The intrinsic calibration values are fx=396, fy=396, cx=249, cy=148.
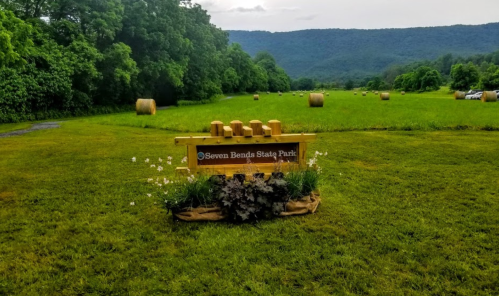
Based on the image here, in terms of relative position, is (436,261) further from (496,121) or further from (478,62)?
(478,62)

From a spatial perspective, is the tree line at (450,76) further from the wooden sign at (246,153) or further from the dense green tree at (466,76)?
the wooden sign at (246,153)

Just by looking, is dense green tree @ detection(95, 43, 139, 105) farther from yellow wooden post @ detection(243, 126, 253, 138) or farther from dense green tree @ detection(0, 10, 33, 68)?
yellow wooden post @ detection(243, 126, 253, 138)

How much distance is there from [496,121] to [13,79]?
26.3m

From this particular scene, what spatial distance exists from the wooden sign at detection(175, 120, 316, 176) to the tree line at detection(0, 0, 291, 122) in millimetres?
12469

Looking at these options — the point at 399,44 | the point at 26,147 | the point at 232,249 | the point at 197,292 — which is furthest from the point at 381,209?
the point at 399,44

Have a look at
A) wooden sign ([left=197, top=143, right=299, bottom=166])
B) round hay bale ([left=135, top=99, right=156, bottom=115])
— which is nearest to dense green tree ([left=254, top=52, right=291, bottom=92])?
round hay bale ([left=135, top=99, right=156, bottom=115])

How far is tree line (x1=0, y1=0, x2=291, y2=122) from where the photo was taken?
24.0 m

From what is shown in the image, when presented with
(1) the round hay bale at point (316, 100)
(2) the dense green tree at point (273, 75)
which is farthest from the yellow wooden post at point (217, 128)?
(2) the dense green tree at point (273, 75)

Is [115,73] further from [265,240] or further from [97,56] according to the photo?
[265,240]

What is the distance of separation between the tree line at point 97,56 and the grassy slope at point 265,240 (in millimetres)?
11780

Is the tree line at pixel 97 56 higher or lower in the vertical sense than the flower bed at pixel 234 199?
higher

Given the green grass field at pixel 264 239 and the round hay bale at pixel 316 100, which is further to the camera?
Result: the round hay bale at pixel 316 100

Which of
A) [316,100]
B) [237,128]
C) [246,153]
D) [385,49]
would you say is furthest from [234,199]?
[385,49]

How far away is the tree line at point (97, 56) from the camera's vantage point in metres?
24.0
